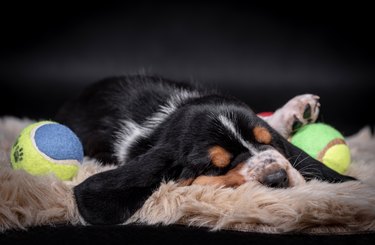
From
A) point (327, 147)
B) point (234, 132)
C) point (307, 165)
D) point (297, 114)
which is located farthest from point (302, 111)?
point (234, 132)

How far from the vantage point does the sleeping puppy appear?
2.93 meters

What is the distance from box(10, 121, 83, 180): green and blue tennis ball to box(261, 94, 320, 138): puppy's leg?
1.31 metres

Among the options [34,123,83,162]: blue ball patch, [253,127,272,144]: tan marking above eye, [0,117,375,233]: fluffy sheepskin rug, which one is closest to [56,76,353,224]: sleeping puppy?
[253,127,272,144]: tan marking above eye

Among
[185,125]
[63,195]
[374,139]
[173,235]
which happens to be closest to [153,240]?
[173,235]

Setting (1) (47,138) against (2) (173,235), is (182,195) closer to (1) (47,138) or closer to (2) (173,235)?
(2) (173,235)

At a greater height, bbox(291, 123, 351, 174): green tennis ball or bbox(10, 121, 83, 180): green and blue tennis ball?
bbox(10, 121, 83, 180): green and blue tennis ball

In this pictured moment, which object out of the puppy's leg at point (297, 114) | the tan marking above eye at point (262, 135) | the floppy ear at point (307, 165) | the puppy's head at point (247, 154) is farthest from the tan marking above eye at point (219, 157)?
the puppy's leg at point (297, 114)

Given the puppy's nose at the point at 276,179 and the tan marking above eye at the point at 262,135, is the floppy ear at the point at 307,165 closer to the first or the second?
the tan marking above eye at the point at 262,135

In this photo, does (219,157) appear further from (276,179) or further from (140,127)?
(140,127)

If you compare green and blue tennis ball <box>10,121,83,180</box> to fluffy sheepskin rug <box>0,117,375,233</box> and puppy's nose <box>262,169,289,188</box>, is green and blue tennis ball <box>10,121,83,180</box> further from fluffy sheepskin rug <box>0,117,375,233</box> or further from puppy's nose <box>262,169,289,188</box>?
puppy's nose <box>262,169,289,188</box>

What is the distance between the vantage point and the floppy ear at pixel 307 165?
3.29 meters

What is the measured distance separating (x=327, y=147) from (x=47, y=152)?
5.19 ft

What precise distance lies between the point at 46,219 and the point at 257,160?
1.03m

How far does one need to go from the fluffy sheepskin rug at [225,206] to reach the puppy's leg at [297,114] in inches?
35.8
